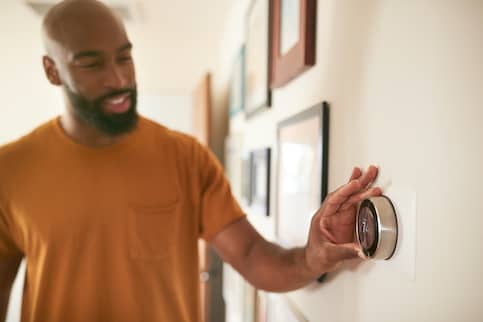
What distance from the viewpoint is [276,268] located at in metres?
0.64

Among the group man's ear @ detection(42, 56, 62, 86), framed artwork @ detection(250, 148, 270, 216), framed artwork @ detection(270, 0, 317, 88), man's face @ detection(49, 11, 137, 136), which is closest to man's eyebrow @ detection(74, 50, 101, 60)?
man's face @ detection(49, 11, 137, 136)

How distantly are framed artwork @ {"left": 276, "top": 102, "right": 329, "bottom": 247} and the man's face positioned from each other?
0.38 metres

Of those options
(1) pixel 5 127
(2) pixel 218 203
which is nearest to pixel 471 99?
(2) pixel 218 203

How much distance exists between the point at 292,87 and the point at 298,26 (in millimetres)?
138

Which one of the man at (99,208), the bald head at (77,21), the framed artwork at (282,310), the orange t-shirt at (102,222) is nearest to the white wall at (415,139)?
the framed artwork at (282,310)

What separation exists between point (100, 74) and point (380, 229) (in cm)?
63

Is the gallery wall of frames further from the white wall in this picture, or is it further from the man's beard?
the man's beard

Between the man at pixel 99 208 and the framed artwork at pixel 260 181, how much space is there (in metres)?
0.23

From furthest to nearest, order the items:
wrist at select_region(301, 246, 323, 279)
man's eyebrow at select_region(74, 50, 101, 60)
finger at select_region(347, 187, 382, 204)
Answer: man's eyebrow at select_region(74, 50, 101, 60), wrist at select_region(301, 246, 323, 279), finger at select_region(347, 187, 382, 204)

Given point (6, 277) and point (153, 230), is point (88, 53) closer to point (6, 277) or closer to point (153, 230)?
point (153, 230)

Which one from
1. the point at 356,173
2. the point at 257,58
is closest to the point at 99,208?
the point at 356,173

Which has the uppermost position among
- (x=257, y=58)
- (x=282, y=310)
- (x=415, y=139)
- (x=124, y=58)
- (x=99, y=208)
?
(x=257, y=58)

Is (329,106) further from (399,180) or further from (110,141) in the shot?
(110,141)

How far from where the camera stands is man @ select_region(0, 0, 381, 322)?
0.69 metres
